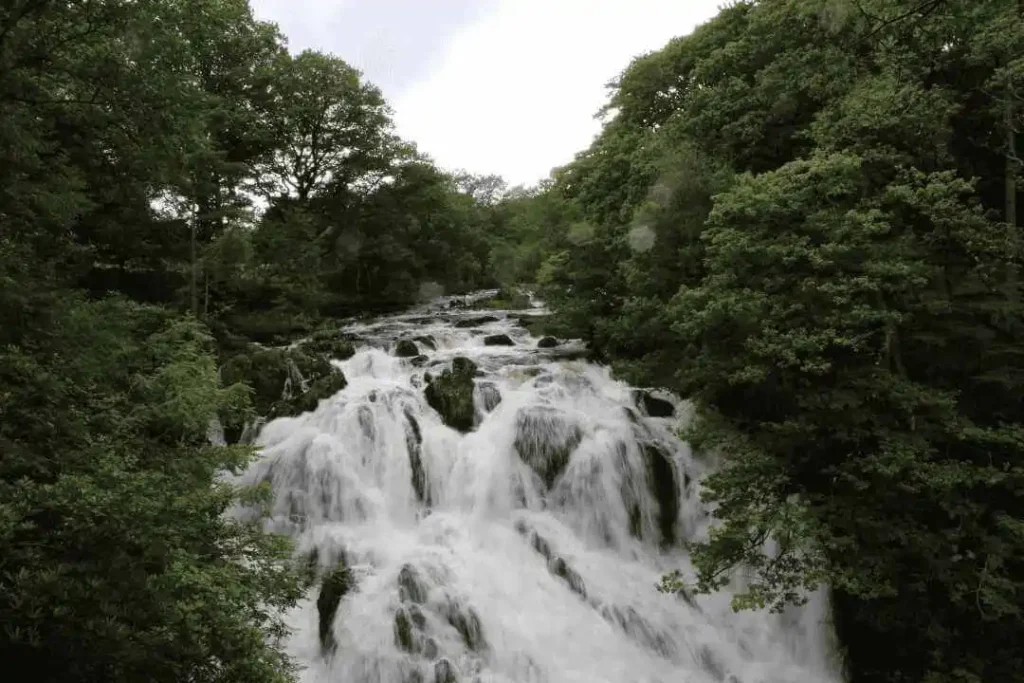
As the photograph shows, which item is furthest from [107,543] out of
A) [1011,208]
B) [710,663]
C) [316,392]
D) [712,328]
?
[1011,208]

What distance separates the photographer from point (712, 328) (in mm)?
10914

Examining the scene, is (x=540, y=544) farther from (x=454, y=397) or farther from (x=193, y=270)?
(x=193, y=270)

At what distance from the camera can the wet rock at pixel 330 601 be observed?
356 inches

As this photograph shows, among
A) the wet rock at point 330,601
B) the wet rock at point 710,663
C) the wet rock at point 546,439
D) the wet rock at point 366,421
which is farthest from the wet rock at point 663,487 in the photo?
the wet rock at point 330,601

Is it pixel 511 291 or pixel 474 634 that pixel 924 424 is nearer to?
pixel 474 634

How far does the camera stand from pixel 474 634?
9.20 m

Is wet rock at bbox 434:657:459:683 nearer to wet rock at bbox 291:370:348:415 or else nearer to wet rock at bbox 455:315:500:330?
wet rock at bbox 291:370:348:415

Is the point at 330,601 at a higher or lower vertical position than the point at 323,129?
lower

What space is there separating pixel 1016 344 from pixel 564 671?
8.72 metres

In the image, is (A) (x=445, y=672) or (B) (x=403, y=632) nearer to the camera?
(A) (x=445, y=672)

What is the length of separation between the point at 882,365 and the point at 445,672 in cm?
828

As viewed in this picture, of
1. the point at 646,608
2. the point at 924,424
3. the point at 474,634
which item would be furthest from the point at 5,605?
the point at 924,424

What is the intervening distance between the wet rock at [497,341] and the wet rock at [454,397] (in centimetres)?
440

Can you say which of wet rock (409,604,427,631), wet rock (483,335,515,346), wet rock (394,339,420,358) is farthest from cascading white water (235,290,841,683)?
wet rock (483,335,515,346)
